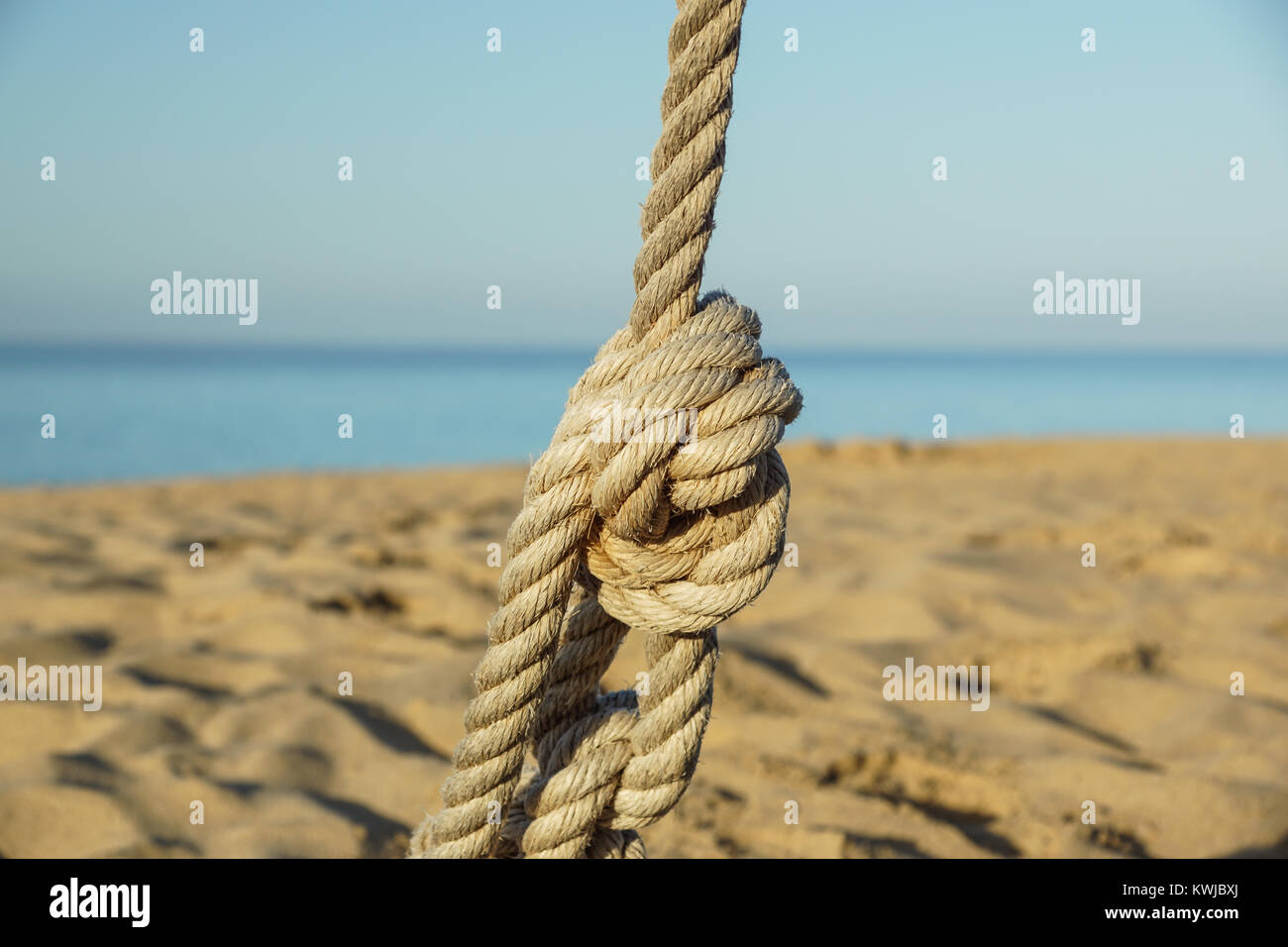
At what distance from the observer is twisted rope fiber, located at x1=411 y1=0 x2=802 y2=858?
98 cm

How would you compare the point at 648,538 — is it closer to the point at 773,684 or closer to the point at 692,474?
the point at 692,474

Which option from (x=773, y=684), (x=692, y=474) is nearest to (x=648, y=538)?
(x=692, y=474)

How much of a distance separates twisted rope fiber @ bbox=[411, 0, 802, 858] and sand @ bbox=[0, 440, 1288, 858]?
0.75 metres

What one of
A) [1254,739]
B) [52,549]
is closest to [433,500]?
[52,549]

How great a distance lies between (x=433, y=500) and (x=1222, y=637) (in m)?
3.76

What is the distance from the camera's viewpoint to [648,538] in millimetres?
1032

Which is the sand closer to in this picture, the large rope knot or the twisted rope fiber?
the twisted rope fiber

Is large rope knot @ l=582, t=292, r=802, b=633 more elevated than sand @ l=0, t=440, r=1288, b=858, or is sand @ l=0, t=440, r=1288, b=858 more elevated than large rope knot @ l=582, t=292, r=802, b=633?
large rope knot @ l=582, t=292, r=802, b=633

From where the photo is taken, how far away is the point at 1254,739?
7.23ft

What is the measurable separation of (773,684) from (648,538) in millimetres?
1616

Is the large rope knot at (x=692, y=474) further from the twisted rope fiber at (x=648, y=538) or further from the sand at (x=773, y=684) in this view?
the sand at (x=773, y=684)

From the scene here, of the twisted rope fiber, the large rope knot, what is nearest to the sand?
the twisted rope fiber

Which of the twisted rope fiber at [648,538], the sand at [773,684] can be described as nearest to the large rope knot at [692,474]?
the twisted rope fiber at [648,538]
